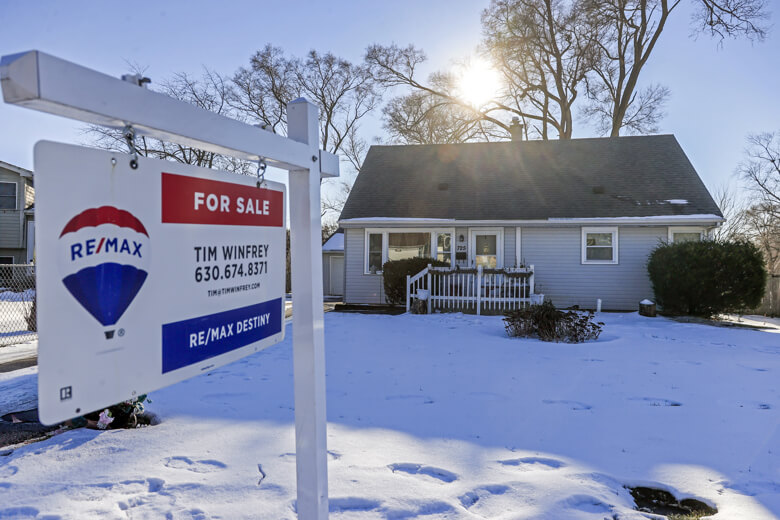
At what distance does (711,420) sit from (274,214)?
165 inches

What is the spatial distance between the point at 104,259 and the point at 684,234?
52.1 ft

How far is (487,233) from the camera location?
50.4 ft

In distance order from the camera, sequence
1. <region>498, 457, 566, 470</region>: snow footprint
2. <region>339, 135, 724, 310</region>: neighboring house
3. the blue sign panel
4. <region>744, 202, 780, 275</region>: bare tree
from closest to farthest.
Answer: the blue sign panel → <region>498, 457, 566, 470</region>: snow footprint → <region>339, 135, 724, 310</region>: neighboring house → <region>744, 202, 780, 275</region>: bare tree

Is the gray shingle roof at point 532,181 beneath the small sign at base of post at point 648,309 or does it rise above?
above

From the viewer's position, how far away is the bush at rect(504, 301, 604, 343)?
833 cm

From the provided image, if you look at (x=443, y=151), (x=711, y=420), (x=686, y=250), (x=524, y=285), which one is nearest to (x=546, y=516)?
(x=711, y=420)

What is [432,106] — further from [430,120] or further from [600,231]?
[600,231]

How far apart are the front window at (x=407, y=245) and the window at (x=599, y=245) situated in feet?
15.2

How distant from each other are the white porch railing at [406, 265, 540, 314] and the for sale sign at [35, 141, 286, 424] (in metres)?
11.5

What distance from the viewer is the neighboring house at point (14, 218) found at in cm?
2183

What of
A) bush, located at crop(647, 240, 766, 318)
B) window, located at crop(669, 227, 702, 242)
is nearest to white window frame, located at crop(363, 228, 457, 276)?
bush, located at crop(647, 240, 766, 318)

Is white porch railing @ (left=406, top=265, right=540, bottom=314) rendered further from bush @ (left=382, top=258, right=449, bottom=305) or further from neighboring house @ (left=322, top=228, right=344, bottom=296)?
neighboring house @ (left=322, top=228, right=344, bottom=296)

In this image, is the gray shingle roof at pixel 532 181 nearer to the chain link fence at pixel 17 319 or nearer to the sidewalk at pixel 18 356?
the chain link fence at pixel 17 319

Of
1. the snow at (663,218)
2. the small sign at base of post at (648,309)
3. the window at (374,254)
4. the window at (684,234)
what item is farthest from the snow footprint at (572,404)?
the window at (684,234)
